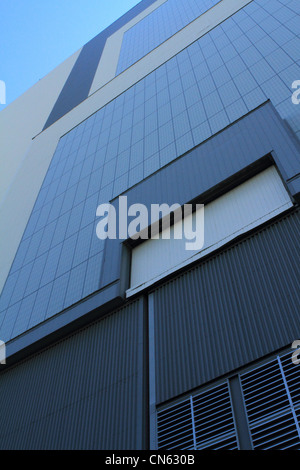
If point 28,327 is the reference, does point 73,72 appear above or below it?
above

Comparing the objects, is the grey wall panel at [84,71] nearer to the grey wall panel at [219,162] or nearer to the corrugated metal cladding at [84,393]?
the grey wall panel at [219,162]

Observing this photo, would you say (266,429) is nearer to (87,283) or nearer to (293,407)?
(293,407)

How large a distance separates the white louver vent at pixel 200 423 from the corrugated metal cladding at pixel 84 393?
0.57m

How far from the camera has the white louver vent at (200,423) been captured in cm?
731

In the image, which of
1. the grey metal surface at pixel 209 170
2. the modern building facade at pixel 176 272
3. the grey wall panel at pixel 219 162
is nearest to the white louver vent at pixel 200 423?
the modern building facade at pixel 176 272

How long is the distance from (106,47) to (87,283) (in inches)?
1075

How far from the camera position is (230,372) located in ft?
26.1

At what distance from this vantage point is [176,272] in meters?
10.7

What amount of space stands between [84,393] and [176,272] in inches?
149

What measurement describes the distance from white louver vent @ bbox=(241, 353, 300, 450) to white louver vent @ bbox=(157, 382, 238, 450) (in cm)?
44

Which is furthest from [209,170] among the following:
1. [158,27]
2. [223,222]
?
[158,27]

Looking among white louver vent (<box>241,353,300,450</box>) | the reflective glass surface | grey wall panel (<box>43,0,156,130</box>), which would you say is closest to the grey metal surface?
white louver vent (<box>241,353,300,450</box>)

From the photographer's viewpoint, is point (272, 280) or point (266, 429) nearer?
point (266, 429)
